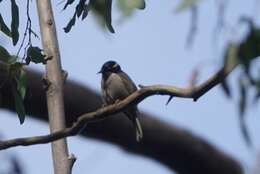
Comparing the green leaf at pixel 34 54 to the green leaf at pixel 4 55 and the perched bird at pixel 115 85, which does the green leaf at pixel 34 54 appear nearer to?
the green leaf at pixel 4 55

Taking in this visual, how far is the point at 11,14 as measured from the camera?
87.7 inches

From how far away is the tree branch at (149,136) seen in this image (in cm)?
304

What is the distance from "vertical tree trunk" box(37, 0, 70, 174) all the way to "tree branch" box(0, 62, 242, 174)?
46cm

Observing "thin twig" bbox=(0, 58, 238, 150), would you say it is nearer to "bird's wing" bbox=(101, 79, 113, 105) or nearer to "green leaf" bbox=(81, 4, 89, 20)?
"green leaf" bbox=(81, 4, 89, 20)

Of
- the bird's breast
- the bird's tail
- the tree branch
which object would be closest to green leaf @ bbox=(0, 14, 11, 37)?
the tree branch

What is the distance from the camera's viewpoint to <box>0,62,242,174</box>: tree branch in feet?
9.98

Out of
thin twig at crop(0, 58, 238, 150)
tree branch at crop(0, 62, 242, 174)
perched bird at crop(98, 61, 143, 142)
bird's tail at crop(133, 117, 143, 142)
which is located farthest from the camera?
perched bird at crop(98, 61, 143, 142)

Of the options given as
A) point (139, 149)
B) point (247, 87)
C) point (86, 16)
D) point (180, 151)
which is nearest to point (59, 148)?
point (86, 16)

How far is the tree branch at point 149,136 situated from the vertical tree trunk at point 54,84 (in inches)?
18.2

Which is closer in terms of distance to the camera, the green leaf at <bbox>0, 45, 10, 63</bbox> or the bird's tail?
the green leaf at <bbox>0, 45, 10, 63</bbox>

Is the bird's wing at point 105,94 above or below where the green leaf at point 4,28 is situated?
below

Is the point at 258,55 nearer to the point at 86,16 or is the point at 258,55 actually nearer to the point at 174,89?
the point at 174,89

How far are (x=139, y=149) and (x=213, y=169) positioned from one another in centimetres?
49

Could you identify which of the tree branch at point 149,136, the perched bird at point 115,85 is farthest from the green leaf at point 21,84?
the perched bird at point 115,85
